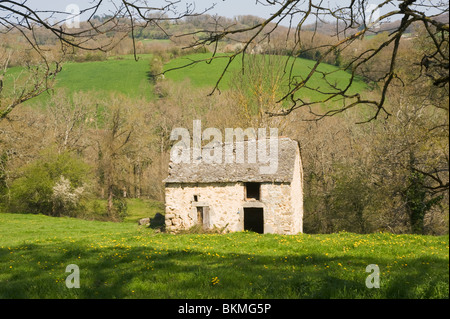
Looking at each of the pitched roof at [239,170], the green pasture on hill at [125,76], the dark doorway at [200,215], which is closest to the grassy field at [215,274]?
the pitched roof at [239,170]

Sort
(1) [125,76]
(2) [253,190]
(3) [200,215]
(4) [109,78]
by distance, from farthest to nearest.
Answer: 1. (1) [125,76]
2. (4) [109,78]
3. (2) [253,190]
4. (3) [200,215]

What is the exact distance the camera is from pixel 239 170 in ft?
83.1

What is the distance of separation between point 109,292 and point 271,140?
21840 millimetres

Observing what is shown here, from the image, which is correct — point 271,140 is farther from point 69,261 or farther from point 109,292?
point 109,292

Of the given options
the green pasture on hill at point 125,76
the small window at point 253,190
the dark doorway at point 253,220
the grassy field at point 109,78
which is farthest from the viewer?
the grassy field at point 109,78

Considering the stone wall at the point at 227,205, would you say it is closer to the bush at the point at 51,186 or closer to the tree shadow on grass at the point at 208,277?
the tree shadow on grass at the point at 208,277

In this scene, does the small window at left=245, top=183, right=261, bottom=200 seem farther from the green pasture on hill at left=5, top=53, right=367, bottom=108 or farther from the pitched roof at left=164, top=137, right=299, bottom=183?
the green pasture on hill at left=5, top=53, right=367, bottom=108

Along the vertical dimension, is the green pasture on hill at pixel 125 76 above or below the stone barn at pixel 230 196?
above

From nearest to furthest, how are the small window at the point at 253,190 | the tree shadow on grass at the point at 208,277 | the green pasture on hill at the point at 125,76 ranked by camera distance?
the tree shadow on grass at the point at 208,277 < the small window at the point at 253,190 < the green pasture on hill at the point at 125,76

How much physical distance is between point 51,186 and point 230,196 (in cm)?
2052

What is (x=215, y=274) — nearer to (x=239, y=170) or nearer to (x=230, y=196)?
(x=230, y=196)

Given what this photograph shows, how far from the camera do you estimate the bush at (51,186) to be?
36.9 metres

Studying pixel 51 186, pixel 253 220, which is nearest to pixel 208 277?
pixel 253 220
